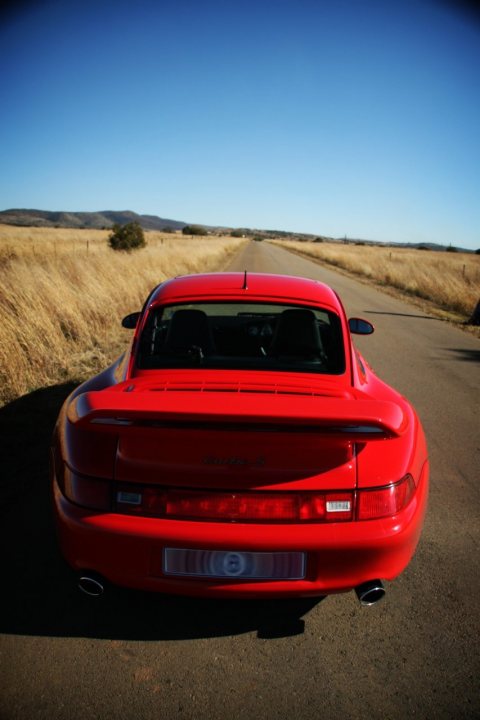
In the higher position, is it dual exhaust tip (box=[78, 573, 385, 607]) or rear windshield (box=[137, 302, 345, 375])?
rear windshield (box=[137, 302, 345, 375])

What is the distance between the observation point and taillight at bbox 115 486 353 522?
1.80 m

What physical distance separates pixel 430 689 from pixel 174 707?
0.99m

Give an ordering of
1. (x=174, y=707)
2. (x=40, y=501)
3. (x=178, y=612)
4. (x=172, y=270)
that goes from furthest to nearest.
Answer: (x=172, y=270), (x=40, y=501), (x=178, y=612), (x=174, y=707)

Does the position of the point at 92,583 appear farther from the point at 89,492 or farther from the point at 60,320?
the point at 60,320

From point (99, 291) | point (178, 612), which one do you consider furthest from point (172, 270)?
point (178, 612)

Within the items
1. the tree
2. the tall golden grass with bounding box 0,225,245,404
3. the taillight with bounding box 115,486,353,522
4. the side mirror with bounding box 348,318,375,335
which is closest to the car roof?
the side mirror with bounding box 348,318,375,335

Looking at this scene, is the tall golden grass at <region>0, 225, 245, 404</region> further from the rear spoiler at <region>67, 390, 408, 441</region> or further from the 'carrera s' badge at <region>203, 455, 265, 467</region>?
the 'carrera s' badge at <region>203, 455, 265, 467</region>

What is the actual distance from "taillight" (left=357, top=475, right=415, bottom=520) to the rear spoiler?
0.83 feet

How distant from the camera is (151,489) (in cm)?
181

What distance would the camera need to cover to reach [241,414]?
5.62 feet

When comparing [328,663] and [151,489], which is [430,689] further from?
[151,489]

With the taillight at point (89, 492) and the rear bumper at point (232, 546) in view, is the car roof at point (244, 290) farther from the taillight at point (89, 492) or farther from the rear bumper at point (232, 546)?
the rear bumper at point (232, 546)

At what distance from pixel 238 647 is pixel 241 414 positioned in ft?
3.48

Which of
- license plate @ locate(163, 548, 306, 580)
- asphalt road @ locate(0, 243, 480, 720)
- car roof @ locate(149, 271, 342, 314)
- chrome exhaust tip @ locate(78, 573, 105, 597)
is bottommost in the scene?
asphalt road @ locate(0, 243, 480, 720)
